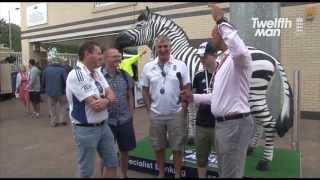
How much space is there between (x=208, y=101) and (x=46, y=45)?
68.0 feet

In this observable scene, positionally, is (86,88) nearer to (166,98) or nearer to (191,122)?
(166,98)

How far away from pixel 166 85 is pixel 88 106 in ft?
4.70

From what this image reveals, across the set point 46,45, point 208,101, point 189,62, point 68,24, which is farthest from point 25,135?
point 46,45

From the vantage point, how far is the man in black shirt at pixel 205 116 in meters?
5.66

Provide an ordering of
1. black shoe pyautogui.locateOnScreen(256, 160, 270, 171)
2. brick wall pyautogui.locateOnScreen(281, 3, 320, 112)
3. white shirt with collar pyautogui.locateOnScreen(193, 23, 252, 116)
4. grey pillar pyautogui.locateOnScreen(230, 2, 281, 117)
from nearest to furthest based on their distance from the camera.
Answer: white shirt with collar pyautogui.locateOnScreen(193, 23, 252, 116) < black shoe pyautogui.locateOnScreen(256, 160, 270, 171) < grey pillar pyautogui.locateOnScreen(230, 2, 281, 117) < brick wall pyautogui.locateOnScreen(281, 3, 320, 112)

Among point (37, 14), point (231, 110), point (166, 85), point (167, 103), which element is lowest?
point (167, 103)

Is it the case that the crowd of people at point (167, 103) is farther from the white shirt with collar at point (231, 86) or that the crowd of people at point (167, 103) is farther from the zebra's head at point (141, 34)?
the zebra's head at point (141, 34)

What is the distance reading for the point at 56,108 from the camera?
42.4 ft

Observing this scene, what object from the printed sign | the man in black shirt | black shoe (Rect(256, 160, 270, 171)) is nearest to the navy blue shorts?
the man in black shirt

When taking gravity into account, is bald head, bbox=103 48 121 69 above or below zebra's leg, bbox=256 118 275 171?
above

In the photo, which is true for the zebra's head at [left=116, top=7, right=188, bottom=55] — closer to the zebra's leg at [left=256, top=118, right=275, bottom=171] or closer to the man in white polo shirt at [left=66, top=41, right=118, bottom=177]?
the zebra's leg at [left=256, top=118, right=275, bottom=171]

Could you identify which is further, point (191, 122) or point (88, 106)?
point (191, 122)

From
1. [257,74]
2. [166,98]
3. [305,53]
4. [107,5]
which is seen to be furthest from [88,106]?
[107,5]

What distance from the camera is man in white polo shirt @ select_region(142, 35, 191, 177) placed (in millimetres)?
6008
